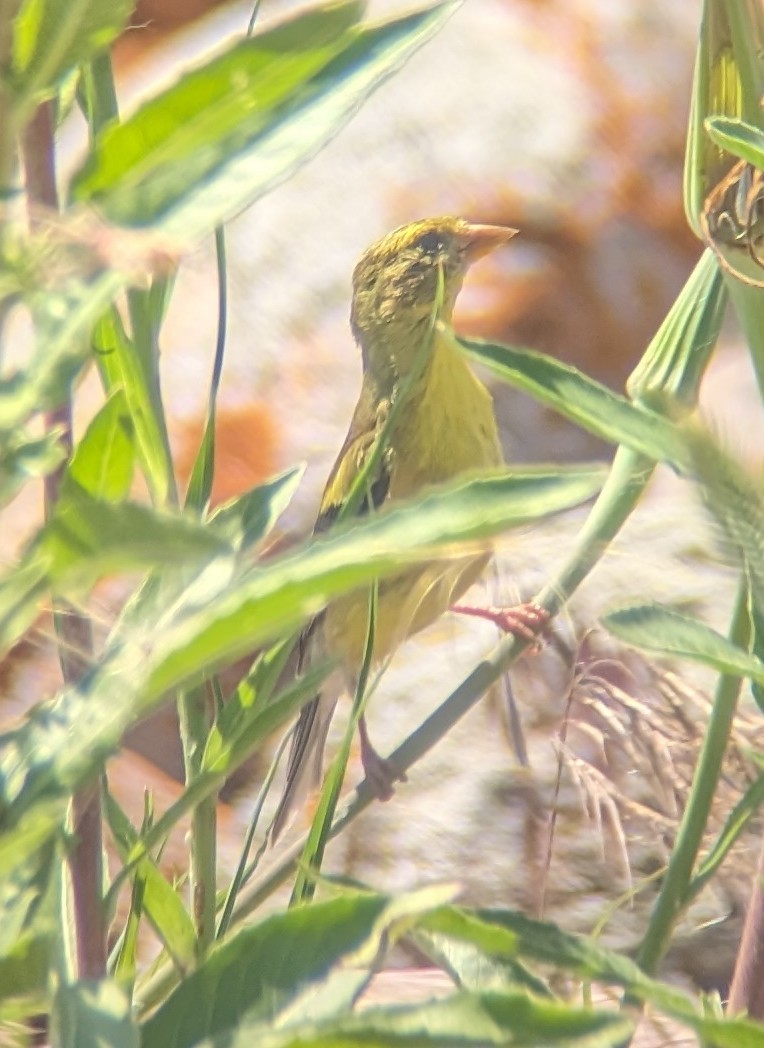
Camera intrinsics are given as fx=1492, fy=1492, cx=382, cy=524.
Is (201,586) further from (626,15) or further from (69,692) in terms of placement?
(626,15)

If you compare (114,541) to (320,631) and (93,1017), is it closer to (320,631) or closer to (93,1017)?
(93,1017)

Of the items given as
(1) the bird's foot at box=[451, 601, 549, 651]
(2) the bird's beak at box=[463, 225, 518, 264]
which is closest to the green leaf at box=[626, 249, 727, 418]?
(1) the bird's foot at box=[451, 601, 549, 651]

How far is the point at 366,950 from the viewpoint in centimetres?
59

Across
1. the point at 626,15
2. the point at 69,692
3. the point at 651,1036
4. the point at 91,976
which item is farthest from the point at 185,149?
the point at 626,15

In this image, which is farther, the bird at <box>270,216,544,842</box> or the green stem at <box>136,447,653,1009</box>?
the bird at <box>270,216,544,842</box>

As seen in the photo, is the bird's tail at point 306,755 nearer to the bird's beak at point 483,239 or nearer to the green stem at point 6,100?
the bird's beak at point 483,239

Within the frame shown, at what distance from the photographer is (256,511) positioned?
2.72 feet

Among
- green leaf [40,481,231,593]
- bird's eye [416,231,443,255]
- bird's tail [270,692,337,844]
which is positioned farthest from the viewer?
bird's eye [416,231,443,255]

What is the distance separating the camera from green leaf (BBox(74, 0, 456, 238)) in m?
0.57

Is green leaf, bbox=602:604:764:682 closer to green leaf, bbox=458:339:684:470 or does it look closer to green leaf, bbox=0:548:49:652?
green leaf, bbox=458:339:684:470

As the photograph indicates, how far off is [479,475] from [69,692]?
0.21 m

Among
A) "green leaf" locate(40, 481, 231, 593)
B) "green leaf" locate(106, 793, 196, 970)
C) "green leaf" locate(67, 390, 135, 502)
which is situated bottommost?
"green leaf" locate(106, 793, 196, 970)

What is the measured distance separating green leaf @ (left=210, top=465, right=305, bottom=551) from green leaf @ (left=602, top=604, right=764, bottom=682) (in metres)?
0.19

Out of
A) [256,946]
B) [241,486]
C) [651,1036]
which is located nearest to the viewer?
[256,946]
